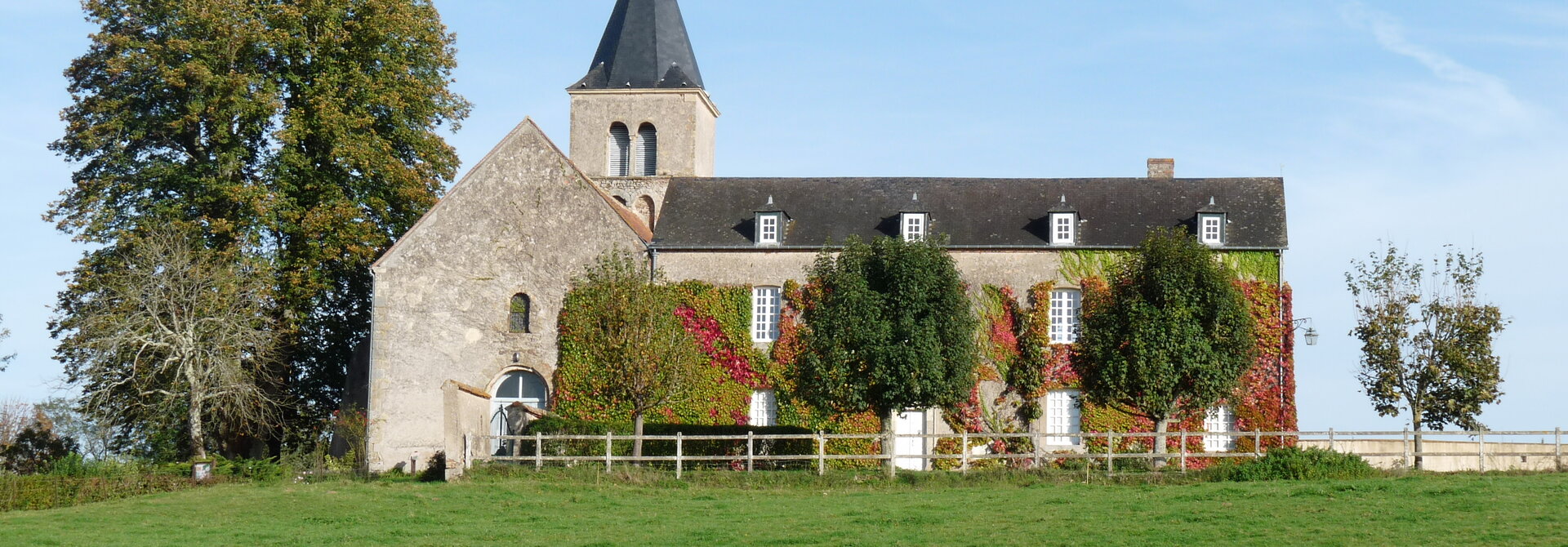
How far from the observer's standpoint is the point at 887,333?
3159 centimetres

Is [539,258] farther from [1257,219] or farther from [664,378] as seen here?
[1257,219]

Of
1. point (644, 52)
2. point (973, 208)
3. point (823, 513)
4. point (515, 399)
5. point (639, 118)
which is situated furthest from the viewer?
point (644, 52)

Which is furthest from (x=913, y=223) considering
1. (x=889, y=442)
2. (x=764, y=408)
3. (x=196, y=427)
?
(x=196, y=427)

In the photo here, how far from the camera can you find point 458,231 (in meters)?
37.1

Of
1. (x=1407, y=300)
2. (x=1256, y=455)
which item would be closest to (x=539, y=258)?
(x=1256, y=455)

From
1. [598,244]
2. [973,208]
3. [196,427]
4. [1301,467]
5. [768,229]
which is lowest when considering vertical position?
[1301,467]

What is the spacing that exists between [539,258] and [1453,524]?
22.2 m

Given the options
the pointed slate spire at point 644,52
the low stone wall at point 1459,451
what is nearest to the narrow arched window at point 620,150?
the pointed slate spire at point 644,52

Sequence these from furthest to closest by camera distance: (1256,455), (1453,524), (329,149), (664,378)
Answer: (329,149)
(664,378)
(1256,455)
(1453,524)

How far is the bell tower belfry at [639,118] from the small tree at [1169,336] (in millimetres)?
14882

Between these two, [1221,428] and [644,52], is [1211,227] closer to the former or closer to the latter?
[1221,428]

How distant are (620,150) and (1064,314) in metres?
14.1

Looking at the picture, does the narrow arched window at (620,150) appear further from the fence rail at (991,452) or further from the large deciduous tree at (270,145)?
the fence rail at (991,452)

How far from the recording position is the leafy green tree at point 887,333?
31.5 m
